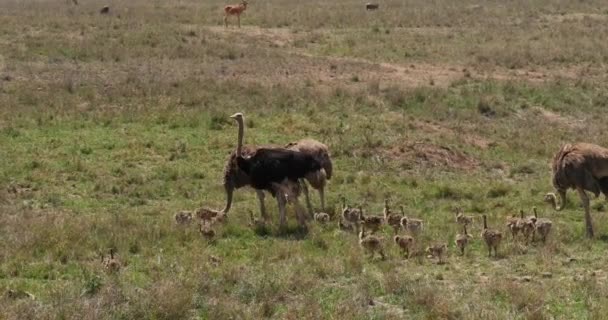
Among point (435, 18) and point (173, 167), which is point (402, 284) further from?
point (435, 18)

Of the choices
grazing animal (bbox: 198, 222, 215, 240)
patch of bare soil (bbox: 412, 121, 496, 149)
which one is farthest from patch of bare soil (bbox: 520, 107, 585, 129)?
grazing animal (bbox: 198, 222, 215, 240)

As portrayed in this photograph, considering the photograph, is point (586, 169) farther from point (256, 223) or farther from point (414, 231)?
point (256, 223)

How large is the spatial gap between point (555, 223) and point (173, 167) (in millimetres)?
7493

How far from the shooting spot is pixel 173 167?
1839cm

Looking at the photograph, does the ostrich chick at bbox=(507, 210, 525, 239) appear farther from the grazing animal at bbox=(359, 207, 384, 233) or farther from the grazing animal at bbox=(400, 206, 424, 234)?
the grazing animal at bbox=(359, 207, 384, 233)

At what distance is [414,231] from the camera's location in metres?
13.5

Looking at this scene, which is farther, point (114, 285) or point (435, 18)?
point (435, 18)

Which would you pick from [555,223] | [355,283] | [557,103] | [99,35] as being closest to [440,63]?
[557,103]

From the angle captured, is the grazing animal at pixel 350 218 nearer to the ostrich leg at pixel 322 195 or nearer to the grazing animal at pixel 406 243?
the ostrich leg at pixel 322 195

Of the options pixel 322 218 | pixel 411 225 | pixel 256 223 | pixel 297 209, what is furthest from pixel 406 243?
pixel 256 223

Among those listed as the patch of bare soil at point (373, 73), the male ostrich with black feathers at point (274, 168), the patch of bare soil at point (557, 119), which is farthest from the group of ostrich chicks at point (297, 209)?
the patch of bare soil at point (373, 73)

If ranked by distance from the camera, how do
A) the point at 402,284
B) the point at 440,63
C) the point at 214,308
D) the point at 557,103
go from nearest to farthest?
the point at 214,308 → the point at 402,284 → the point at 557,103 → the point at 440,63

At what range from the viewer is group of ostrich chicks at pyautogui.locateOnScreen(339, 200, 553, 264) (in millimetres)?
12359

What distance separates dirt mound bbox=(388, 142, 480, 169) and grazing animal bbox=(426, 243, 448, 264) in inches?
290
